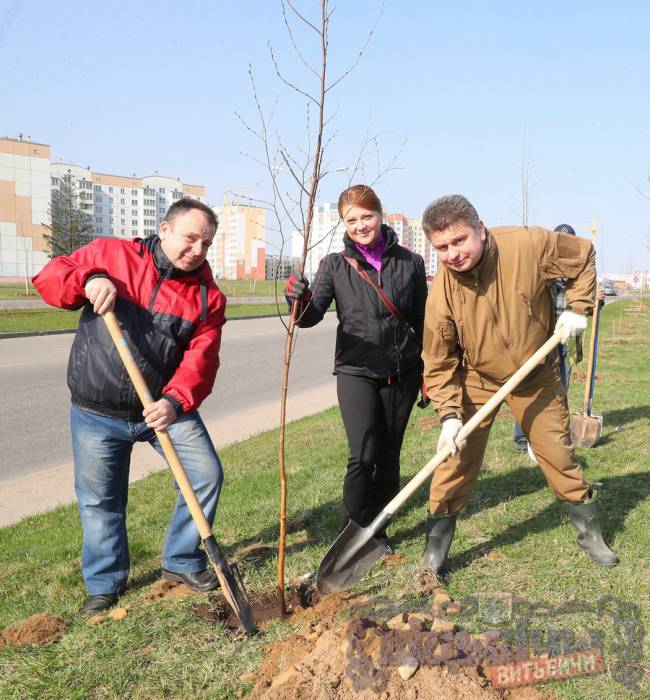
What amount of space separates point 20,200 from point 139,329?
6606 cm

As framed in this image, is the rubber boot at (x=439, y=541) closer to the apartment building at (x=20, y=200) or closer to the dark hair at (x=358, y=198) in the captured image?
the dark hair at (x=358, y=198)

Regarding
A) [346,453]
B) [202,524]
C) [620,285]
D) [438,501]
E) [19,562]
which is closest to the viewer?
[202,524]

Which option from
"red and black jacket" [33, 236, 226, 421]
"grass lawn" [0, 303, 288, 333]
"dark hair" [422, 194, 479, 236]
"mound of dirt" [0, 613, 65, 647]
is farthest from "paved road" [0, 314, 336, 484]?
"dark hair" [422, 194, 479, 236]

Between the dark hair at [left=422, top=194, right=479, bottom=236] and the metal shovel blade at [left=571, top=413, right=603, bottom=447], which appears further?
the metal shovel blade at [left=571, top=413, right=603, bottom=447]

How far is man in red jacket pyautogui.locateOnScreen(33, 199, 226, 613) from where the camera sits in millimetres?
3188

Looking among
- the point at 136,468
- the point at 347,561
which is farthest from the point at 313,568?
the point at 136,468

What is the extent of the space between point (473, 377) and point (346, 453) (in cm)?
278

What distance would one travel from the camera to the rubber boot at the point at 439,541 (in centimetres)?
364

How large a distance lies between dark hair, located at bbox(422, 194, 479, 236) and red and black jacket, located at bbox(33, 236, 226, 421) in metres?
1.16

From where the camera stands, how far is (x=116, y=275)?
3.24 m

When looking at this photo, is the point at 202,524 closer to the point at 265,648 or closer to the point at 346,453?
the point at 265,648

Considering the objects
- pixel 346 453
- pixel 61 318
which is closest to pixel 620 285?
pixel 61 318

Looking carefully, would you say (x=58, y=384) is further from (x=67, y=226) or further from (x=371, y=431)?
(x=67, y=226)

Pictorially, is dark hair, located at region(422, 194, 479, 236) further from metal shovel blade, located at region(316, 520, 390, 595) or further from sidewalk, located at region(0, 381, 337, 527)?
sidewalk, located at region(0, 381, 337, 527)
